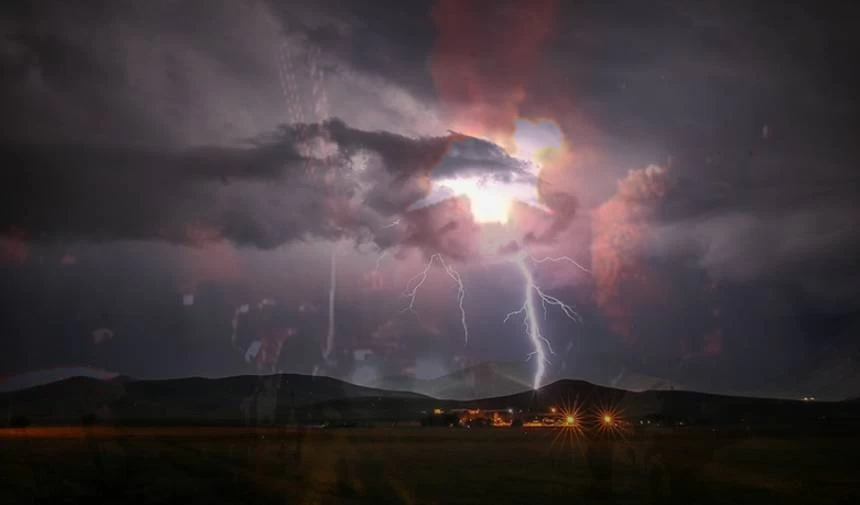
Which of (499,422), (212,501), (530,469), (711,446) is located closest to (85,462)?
(212,501)

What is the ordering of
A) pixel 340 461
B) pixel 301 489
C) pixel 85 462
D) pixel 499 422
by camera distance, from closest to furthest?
pixel 301 489 → pixel 85 462 → pixel 340 461 → pixel 499 422

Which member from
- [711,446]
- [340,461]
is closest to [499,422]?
[711,446]

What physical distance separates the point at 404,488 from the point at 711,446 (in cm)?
4317

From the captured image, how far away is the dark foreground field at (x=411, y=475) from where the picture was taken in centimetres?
3228

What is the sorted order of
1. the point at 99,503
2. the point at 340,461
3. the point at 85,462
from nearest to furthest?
the point at 99,503 < the point at 85,462 < the point at 340,461

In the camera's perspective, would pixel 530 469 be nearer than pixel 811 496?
No

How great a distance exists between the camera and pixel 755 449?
6631cm

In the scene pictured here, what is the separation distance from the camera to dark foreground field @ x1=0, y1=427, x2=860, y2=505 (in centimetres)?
3228

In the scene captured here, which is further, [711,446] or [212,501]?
[711,446]

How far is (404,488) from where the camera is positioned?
3472 centimetres

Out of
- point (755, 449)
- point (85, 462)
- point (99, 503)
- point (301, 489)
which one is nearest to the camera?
point (99, 503)

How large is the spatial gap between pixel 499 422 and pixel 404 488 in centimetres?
9604

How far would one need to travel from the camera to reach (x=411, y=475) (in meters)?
40.5

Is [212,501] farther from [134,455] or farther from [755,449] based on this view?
[755,449]
